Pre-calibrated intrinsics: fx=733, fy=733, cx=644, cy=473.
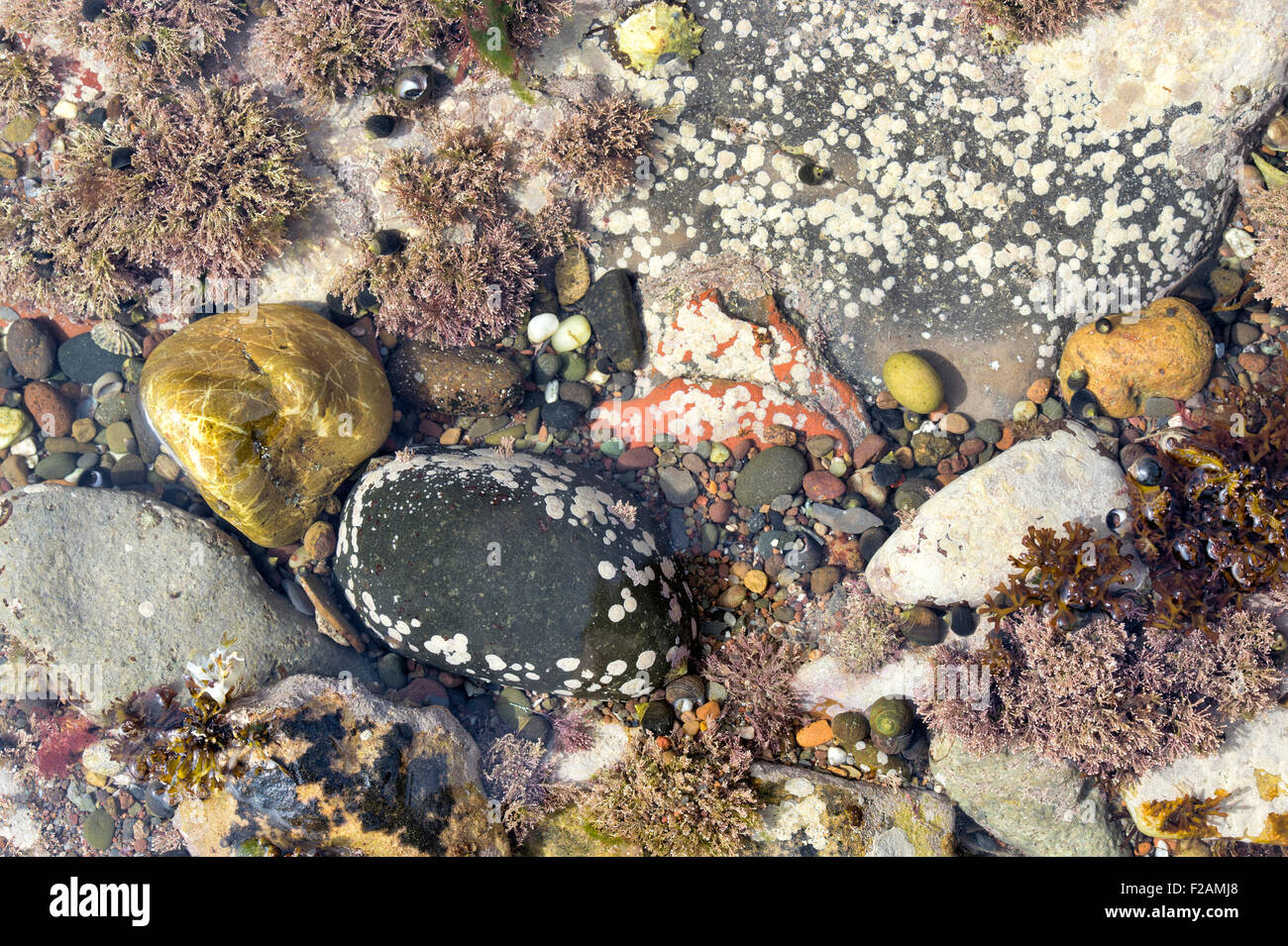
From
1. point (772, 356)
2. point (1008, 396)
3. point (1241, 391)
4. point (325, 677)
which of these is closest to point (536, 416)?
point (772, 356)

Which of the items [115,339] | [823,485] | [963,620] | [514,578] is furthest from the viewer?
[115,339]

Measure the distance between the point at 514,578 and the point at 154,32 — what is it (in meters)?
5.47

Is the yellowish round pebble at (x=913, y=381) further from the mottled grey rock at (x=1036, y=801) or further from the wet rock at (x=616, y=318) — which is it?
the mottled grey rock at (x=1036, y=801)

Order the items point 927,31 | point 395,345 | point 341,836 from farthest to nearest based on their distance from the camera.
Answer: point 395,345 → point 927,31 → point 341,836

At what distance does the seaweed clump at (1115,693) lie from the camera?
5.40 meters

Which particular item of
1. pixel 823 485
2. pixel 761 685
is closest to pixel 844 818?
pixel 761 685

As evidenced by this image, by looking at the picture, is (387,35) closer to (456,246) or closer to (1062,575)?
(456,246)

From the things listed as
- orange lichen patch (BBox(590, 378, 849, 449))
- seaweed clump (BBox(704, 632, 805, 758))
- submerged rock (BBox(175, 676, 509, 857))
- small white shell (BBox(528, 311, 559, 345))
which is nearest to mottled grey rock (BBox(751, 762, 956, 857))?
seaweed clump (BBox(704, 632, 805, 758))

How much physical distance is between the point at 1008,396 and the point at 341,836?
617cm

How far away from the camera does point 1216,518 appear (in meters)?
5.76

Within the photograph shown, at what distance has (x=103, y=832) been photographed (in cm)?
616

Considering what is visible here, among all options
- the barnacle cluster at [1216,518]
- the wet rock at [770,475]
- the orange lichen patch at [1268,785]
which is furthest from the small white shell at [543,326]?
the orange lichen patch at [1268,785]

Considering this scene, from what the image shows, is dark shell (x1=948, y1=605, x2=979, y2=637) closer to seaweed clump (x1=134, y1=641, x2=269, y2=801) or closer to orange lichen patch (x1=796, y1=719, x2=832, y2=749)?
orange lichen patch (x1=796, y1=719, x2=832, y2=749)
